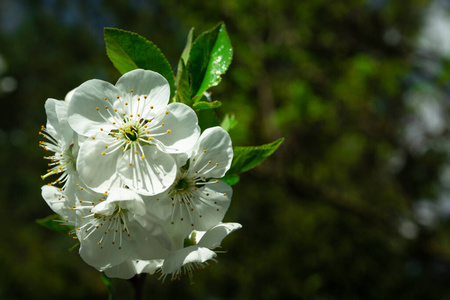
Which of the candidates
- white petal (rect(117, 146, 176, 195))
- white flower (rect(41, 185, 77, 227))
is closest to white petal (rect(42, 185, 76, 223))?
white flower (rect(41, 185, 77, 227))

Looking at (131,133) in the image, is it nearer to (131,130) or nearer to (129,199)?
(131,130)

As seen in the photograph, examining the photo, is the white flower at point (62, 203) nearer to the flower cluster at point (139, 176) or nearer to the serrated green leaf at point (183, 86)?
the flower cluster at point (139, 176)

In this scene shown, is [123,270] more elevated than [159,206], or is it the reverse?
[159,206]

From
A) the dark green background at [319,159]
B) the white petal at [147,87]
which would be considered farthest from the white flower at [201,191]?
the dark green background at [319,159]

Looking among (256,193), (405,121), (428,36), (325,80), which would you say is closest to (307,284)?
(256,193)

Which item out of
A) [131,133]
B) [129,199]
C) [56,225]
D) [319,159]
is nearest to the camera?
[129,199]

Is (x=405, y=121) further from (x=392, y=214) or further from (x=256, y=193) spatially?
(x=256, y=193)

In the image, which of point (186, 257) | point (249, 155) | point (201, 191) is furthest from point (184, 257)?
point (249, 155)
